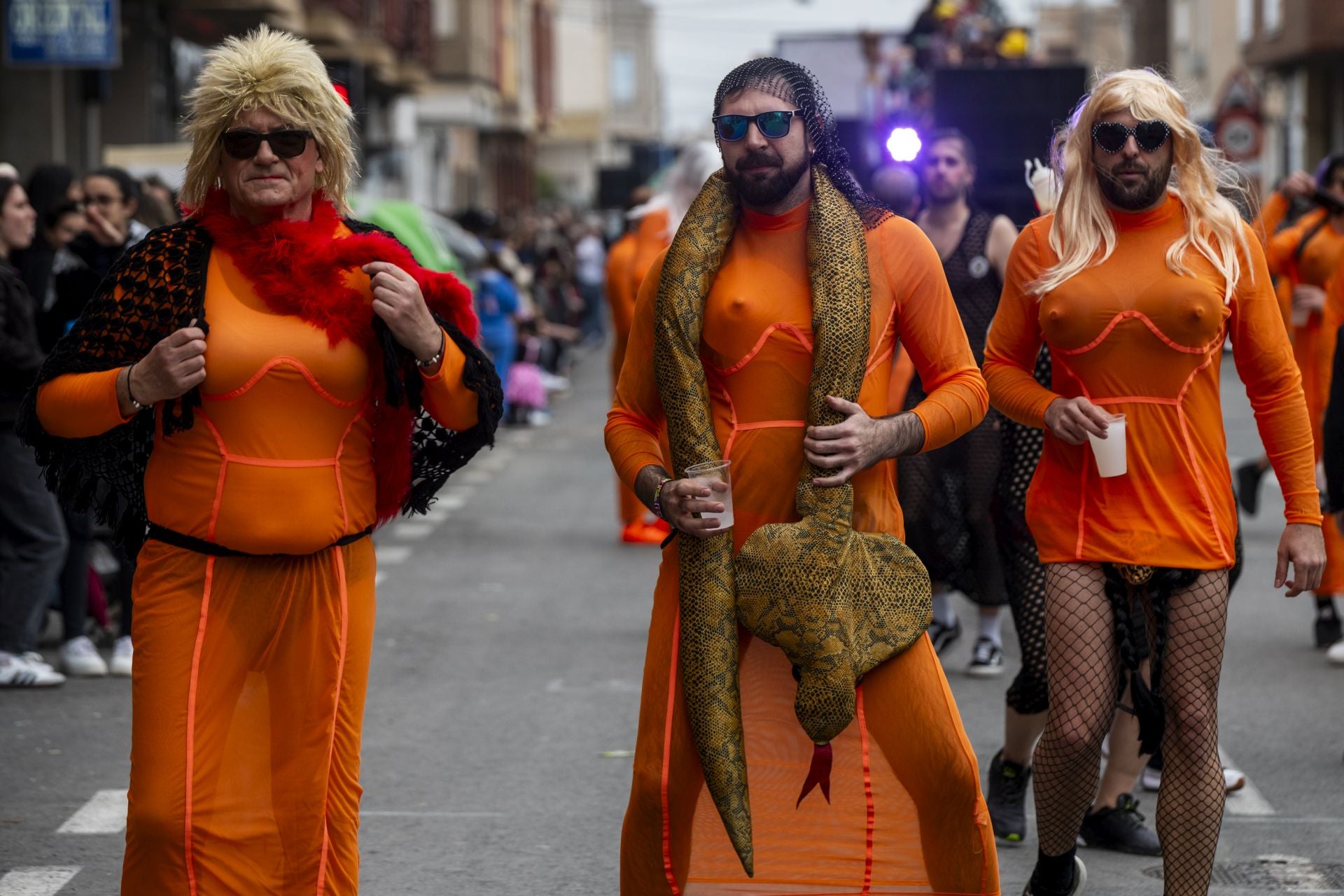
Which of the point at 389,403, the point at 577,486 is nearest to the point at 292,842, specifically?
the point at 389,403

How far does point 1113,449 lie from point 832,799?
110 cm

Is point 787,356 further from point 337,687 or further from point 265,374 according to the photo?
point 337,687

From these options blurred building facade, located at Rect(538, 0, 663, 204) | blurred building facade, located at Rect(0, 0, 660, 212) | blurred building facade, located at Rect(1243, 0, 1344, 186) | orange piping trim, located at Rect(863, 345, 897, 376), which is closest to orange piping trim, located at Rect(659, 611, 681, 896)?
orange piping trim, located at Rect(863, 345, 897, 376)

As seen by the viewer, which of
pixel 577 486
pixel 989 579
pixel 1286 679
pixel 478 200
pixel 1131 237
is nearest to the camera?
pixel 1131 237

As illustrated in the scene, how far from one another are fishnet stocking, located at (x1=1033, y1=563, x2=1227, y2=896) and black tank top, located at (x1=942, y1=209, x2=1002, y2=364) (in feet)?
9.14

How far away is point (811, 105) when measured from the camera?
4000 millimetres

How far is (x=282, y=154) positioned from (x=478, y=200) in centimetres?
5341

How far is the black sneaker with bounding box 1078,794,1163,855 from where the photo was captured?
5.71 metres

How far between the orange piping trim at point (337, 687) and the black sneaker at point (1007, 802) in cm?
232

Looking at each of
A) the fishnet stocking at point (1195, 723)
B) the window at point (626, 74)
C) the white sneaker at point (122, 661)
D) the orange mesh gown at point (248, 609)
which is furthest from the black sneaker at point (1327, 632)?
the window at point (626, 74)

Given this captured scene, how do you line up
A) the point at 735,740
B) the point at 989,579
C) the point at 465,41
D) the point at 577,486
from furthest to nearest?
the point at 465,41 → the point at 577,486 → the point at 989,579 → the point at 735,740

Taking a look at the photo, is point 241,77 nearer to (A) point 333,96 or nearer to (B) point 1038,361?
(A) point 333,96

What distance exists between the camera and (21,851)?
5863 millimetres

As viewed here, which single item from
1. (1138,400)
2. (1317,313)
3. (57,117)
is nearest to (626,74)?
(57,117)
